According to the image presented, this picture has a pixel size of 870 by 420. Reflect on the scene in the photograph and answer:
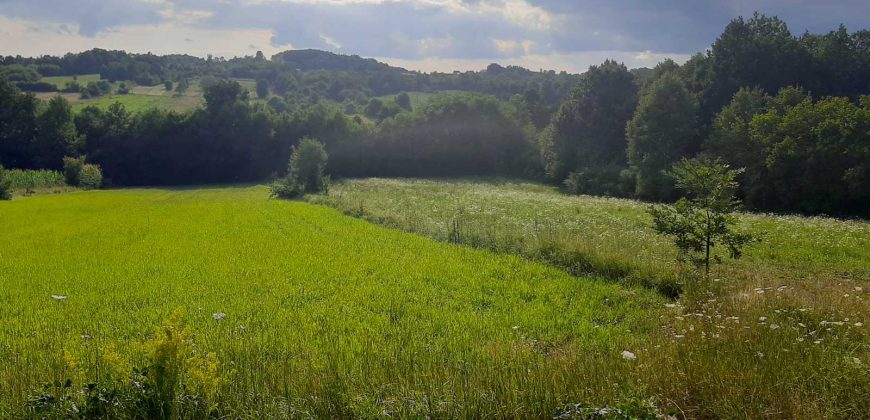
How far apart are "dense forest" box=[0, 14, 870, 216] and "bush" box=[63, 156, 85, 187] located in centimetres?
650

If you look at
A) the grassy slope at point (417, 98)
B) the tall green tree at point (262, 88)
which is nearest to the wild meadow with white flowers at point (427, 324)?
the grassy slope at point (417, 98)

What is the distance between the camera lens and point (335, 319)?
1091 centimetres

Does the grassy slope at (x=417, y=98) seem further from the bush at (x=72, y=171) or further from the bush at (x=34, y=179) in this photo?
the bush at (x=34, y=179)

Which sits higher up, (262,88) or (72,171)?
(262,88)

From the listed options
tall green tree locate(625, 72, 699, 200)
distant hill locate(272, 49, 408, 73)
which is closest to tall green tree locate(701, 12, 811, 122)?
tall green tree locate(625, 72, 699, 200)

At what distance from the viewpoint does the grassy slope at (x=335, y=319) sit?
20.0ft

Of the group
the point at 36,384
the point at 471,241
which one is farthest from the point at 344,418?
the point at 471,241

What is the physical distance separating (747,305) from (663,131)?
46091 millimetres

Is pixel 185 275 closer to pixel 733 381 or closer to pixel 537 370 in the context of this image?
pixel 537 370

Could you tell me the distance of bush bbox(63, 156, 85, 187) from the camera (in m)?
63.4

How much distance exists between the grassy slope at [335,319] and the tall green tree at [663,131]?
116ft

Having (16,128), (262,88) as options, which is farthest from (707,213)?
(262,88)

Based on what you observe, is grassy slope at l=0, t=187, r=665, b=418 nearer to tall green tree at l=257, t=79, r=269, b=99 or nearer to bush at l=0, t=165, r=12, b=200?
bush at l=0, t=165, r=12, b=200

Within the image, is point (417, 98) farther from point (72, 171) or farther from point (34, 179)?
point (34, 179)
